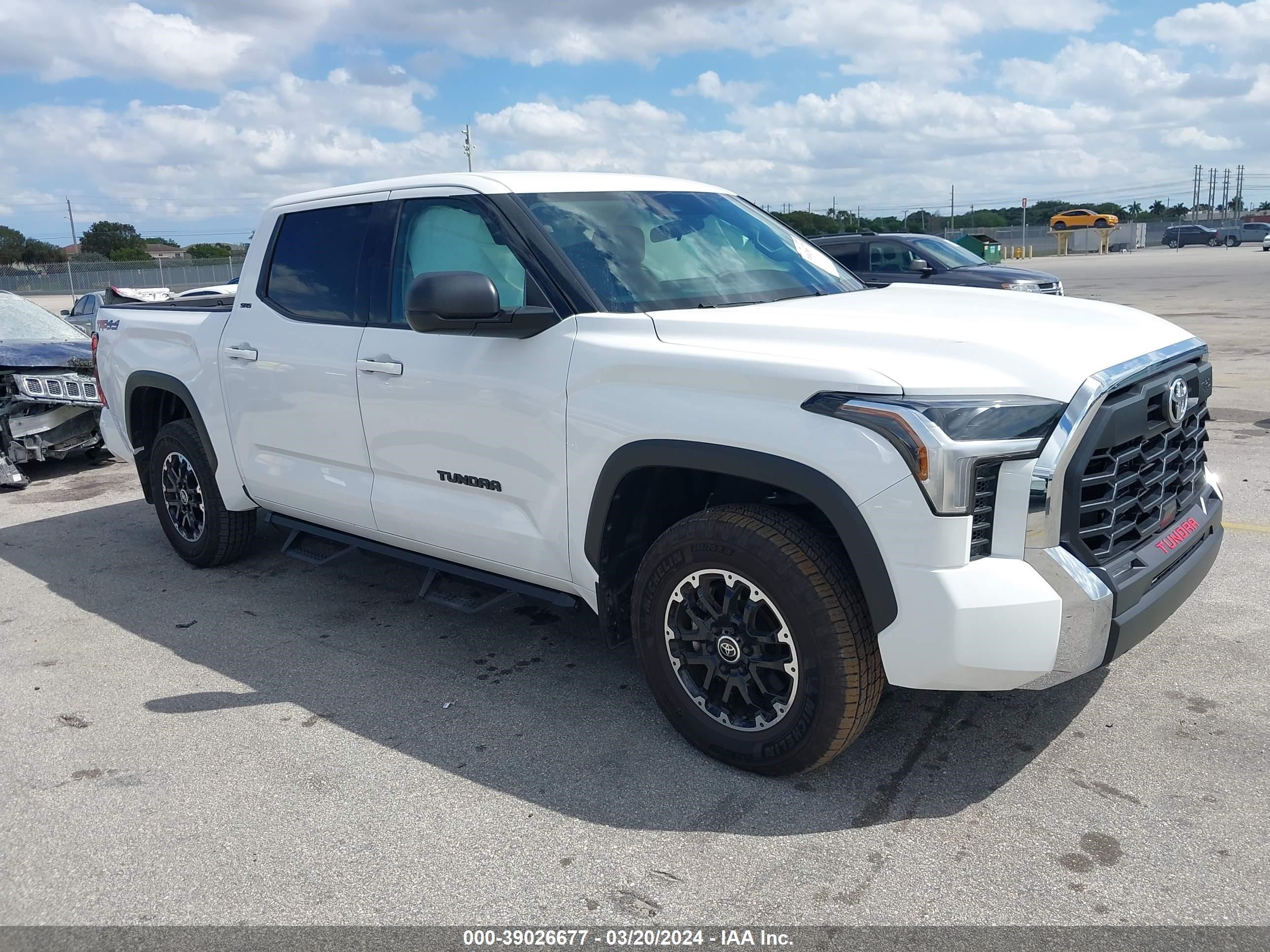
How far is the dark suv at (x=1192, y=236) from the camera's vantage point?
197 feet

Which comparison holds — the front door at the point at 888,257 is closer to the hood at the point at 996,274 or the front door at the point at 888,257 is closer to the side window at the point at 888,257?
the side window at the point at 888,257

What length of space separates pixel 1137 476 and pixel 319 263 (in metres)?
3.41

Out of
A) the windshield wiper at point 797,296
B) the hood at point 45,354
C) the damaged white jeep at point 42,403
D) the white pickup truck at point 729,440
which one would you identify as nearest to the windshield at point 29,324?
the damaged white jeep at point 42,403

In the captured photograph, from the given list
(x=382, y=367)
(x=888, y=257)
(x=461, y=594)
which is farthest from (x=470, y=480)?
(x=888, y=257)

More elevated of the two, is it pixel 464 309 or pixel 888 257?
pixel 464 309

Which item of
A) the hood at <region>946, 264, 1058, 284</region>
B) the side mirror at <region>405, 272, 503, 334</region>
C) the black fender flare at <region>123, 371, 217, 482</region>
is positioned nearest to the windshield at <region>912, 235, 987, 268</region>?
the hood at <region>946, 264, 1058, 284</region>

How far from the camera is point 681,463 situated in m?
3.26

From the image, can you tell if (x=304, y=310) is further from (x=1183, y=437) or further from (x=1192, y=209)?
(x=1192, y=209)

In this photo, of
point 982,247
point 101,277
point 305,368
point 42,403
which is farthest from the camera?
point 101,277

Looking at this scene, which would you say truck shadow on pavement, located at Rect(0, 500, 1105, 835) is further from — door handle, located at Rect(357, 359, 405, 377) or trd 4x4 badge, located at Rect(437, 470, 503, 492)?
door handle, located at Rect(357, 359, 405, 377)

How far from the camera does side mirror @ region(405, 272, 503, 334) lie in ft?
11.4

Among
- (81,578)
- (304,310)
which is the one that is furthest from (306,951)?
(81,578)

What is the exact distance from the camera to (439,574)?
16.3 ft

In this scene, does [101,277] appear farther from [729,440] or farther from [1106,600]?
[1106,600]
